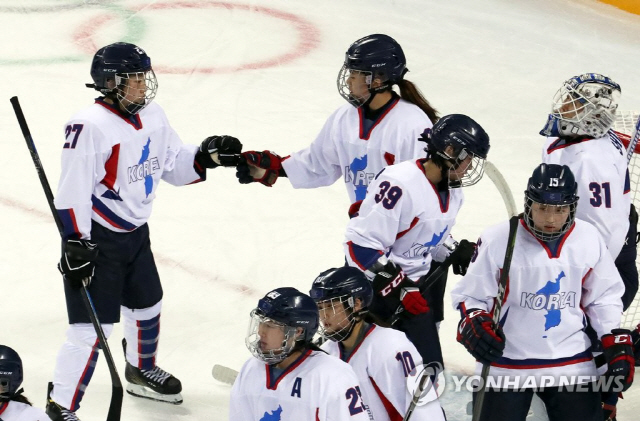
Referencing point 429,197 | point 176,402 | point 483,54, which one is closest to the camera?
point 429,197

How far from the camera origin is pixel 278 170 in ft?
16.0

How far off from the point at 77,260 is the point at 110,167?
364 millimetres

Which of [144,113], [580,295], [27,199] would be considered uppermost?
[144,113]

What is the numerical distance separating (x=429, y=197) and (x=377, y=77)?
571 millimetres

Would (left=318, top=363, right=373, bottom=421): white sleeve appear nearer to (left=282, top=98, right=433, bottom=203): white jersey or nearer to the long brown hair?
(left=282, top=98, right=433, bottom=203): white jersey

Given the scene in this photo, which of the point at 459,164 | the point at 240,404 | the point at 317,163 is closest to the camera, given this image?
the point at 240,404

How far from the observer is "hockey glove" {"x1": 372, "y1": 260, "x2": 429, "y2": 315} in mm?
4082

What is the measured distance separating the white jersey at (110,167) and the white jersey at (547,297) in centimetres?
129

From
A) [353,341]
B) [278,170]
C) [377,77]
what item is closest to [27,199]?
[278,170]

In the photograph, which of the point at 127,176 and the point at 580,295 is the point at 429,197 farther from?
the point at 127,176

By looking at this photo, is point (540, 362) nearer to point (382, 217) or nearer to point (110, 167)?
point (382, 217)

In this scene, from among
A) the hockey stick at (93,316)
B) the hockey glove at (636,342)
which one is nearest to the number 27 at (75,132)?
the hockey stick at (93,316)

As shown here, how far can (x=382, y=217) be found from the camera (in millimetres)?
4047

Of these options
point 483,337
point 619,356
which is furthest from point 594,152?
point 483,337
